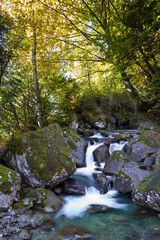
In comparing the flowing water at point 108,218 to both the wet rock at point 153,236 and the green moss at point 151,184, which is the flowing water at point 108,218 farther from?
the green moss at point 151,184

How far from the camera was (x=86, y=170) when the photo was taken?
7.46m

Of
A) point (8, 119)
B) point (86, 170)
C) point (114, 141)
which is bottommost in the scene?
point (86, 170)

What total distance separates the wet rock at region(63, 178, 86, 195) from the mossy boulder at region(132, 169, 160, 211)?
7.20 feet

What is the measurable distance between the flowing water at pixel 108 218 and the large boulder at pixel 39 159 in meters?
1.16

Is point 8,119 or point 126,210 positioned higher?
point 8,119

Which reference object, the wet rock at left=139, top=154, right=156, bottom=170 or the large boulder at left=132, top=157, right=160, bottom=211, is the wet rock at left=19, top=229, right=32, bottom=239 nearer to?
the large boulder at left=132, top=157, right=160, bottom=211

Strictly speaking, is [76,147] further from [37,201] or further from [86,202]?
[37,201]

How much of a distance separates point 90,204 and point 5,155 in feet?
14.0

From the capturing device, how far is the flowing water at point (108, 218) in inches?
131

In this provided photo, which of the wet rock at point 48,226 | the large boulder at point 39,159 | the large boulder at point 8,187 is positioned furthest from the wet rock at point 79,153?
the wet rock at point 48,226

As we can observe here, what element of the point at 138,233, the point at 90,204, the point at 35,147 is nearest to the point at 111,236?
the point at 138,233

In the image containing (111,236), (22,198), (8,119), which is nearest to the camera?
(111,236)

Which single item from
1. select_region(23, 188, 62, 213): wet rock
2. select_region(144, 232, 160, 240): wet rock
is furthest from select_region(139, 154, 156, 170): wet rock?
select_region(23, 188, 62, 213): wet rock

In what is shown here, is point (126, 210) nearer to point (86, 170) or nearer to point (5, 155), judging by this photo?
point (86, 170)
